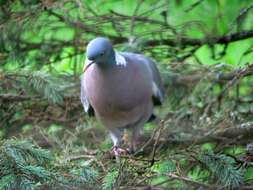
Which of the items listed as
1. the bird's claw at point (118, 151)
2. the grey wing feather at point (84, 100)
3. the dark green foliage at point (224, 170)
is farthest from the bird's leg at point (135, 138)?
the dark green foliage at point (224, 170)

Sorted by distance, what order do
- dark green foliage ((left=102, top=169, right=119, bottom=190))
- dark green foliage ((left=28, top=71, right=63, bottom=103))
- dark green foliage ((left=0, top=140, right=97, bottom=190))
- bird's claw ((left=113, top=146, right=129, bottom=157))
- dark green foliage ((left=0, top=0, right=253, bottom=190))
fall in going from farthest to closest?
dark green foliage ((left=0, top=0, right=253, bottom=190))
dark green foliage ((left=28, top=71, right=63, bottom=103))
bird's claw ((left=113, top=146, right=129, bottom=157))
dark green foliage ((left=102, top=169, right=119, bottom=190))
dark green foliage ((left=0, top=140, right=97, bottom=190))

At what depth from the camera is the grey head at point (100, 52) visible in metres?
3.23

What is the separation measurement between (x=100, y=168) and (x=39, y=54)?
5.16 ft

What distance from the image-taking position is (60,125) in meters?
4.16

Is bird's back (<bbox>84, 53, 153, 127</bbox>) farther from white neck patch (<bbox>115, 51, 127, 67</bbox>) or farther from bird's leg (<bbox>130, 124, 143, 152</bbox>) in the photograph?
bird's leg (<bbox>130, 124, 143, 152</bbox>)

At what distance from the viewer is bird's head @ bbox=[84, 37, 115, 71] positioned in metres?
3.23

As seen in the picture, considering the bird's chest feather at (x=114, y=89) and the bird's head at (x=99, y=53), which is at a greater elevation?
the bird's head at (x=99, y=53)

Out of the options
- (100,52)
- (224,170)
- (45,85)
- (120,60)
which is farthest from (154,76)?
(224,170)

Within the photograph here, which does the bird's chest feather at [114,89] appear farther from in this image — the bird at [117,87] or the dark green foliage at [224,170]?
the dark green foliage at [224,170]

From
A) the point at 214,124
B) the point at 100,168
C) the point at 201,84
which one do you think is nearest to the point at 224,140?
the point at 214,124

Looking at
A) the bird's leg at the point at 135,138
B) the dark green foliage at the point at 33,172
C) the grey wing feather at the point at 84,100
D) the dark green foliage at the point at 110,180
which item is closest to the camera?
the dark green foliage at the point at 33,172

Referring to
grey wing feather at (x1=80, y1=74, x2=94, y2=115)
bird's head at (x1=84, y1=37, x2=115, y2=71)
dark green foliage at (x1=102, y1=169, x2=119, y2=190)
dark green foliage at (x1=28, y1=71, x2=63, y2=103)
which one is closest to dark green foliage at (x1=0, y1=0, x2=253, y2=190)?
dark green foliage at (x1=28, y1=71, x2=63, y2=103)

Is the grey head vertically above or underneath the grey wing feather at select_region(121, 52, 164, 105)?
above

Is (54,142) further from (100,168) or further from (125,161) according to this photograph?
(125,161)
